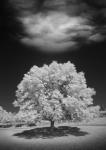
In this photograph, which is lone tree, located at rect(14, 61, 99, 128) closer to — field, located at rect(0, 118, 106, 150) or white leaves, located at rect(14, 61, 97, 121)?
white leaves, located at rect(14, 61, 97, 121)

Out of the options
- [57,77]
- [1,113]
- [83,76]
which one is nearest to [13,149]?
[57,77]

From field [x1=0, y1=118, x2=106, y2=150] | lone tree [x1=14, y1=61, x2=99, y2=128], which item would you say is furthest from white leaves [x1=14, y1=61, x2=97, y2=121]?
field [x1=0, y1=118, x2=106, y2=150]

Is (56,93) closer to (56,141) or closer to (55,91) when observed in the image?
(55,91)

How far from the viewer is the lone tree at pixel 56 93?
31438 mm

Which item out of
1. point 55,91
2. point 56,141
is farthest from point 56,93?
point 56,141

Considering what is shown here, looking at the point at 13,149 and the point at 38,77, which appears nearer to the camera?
the point at 13,149

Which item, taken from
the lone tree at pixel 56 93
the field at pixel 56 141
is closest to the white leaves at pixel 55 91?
the lone tree at pixel 56 93

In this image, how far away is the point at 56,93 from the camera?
31.8 metres

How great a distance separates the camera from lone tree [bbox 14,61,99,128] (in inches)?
1238

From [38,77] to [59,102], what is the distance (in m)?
4.43

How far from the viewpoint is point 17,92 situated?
113 feet

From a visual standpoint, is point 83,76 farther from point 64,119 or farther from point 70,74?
point 64,119

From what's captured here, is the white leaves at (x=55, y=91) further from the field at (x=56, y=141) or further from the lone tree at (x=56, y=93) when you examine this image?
the field at (x=56, y=141)

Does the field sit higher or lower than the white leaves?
lower
